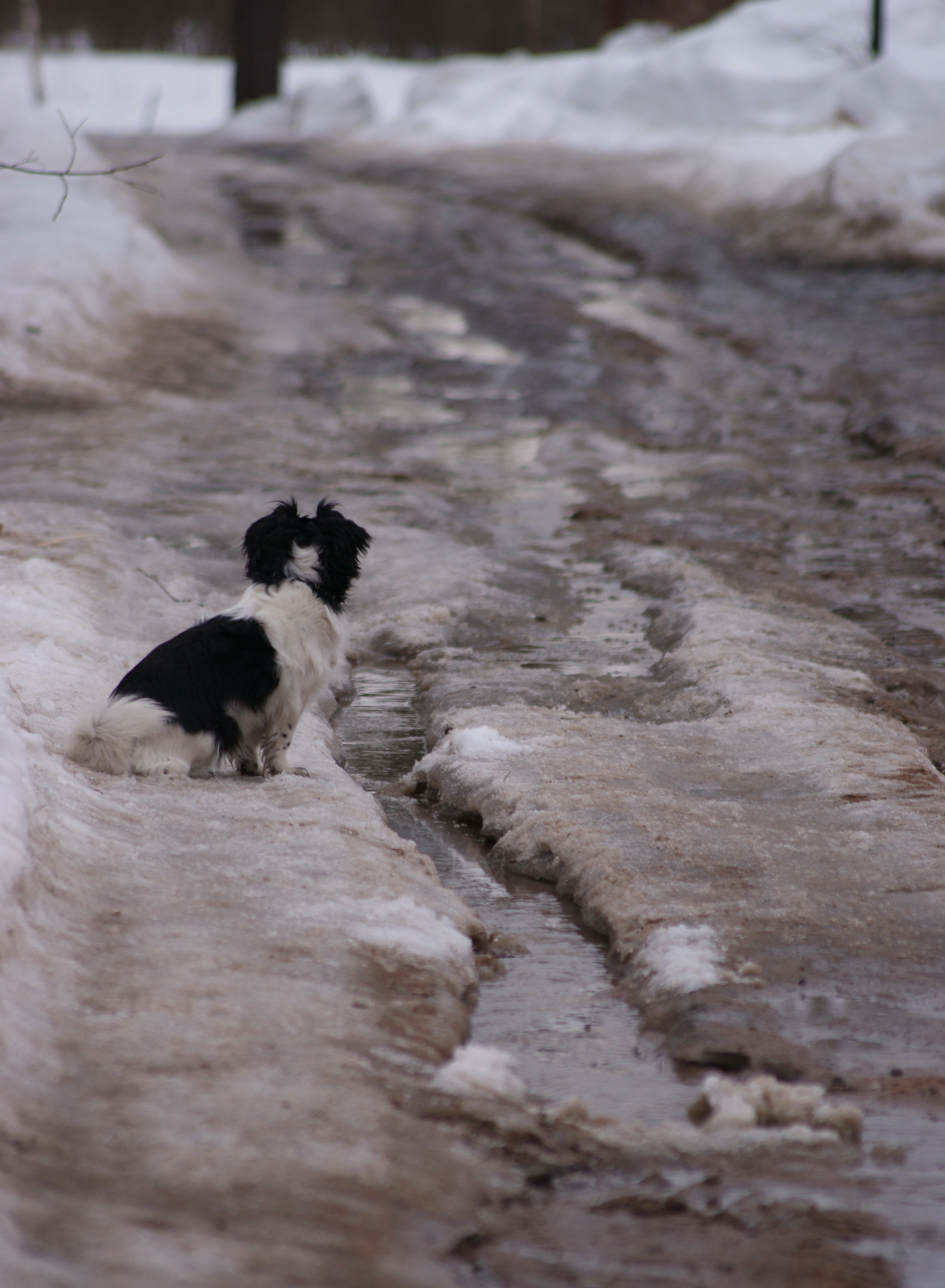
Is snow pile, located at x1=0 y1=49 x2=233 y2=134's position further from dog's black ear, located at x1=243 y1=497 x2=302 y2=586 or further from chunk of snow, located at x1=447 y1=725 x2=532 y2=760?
chunk of snow, located at x1=447 y1=725 x2=532 y2=760

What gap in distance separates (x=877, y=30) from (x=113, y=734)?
69.1ft

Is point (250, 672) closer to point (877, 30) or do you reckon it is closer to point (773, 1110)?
point (773, 1110)

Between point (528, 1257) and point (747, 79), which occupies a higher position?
point (747, 79)

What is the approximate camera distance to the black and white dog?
4531 millimetres

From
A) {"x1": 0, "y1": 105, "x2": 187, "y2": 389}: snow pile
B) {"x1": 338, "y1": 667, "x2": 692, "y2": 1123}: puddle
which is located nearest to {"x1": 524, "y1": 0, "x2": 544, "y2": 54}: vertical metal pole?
{"x1": 0, "y1": 105, "x2": 187, "y2": 389}: snow pile

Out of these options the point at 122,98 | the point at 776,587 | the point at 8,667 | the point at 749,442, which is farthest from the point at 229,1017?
the point at 122,98

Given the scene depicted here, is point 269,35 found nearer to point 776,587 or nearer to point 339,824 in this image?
point 776,587

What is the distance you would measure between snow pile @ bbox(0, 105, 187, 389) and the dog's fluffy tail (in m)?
7.13

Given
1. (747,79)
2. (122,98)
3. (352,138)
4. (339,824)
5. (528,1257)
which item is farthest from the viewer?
(122,98)

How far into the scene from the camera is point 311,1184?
261 centimetres

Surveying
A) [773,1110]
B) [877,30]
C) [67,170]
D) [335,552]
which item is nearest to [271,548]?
[335,552]

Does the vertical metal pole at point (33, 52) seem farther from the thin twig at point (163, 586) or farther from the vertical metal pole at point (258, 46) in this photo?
the thin twig at point (163, 586)

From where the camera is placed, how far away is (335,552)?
503 cm

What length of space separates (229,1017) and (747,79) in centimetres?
2315
